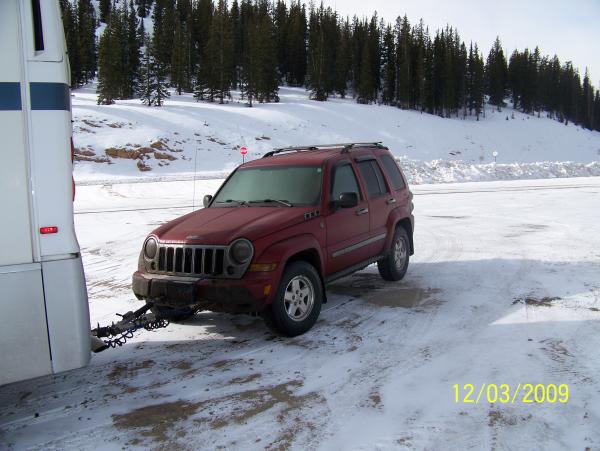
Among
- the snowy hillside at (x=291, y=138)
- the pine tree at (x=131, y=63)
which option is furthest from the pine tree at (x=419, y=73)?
the pine tree at (x=131, y=63)

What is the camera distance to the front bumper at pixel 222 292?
4.82m

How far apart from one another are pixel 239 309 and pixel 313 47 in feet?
277

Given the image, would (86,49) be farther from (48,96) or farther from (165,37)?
(48,96)

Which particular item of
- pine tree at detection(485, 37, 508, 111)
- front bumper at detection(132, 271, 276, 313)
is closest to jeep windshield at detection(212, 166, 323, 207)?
front bumper at detection(132, 271, 276, 313)

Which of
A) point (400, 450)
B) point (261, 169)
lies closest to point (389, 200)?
point (261, 169)

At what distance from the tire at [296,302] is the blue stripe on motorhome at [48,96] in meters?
2.56

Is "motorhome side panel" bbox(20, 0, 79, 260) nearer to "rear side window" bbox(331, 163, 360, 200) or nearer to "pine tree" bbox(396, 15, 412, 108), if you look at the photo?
"rear side window" bbox(331, 163, 360, 200)

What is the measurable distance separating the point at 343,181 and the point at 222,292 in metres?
2.35

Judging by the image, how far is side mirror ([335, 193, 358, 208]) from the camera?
587cm

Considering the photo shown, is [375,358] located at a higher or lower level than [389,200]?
lower

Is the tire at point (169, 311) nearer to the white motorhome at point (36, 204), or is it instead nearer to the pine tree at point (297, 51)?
the white motorhome at point (36, 204)

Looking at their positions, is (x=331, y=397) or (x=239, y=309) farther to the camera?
(x=239, y=309)

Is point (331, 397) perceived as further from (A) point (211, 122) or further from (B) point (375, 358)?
(A) point (211, 122)

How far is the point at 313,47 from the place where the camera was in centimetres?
8400
